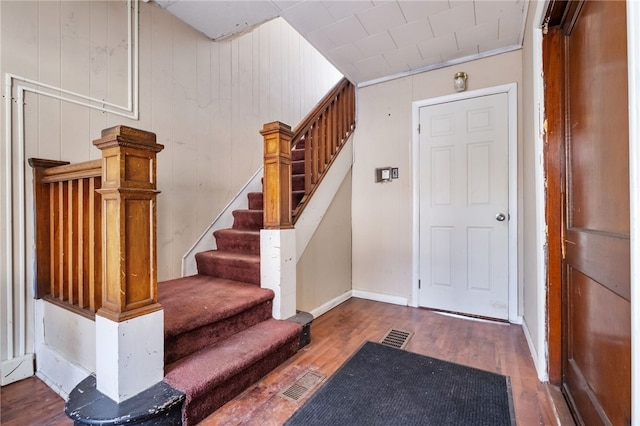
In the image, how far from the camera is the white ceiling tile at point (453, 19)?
2077 mm

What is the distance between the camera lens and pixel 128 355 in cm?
117

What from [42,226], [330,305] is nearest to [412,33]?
[330,305]

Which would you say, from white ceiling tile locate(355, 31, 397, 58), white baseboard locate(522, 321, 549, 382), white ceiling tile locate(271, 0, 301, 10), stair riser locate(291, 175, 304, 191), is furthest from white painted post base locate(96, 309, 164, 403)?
white ceiling tile locate(355, 31, 397, 58)

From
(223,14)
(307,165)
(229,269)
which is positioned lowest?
(229,269)

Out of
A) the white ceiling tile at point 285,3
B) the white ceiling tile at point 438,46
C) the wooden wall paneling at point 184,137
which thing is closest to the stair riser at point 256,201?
the wooden wall paneling at point 184,137

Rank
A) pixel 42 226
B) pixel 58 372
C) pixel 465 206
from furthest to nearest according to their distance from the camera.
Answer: pixel 465 206, pixel 42 226, pixel 58 372

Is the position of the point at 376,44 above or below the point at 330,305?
above

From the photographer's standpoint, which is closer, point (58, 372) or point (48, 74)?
point (58, 372)

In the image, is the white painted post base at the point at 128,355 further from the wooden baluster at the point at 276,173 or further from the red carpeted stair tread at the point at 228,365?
the wooden baluster at the point at 276,173

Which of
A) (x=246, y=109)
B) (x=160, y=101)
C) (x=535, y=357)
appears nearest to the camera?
(x=535, y=357)

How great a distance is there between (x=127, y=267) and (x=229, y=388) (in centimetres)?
78

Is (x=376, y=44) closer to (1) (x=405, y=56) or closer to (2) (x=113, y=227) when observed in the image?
(1) (x=405, y=56)

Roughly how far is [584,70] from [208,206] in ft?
8.50

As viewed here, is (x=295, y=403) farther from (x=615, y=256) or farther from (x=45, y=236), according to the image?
(x=45, y=236)
